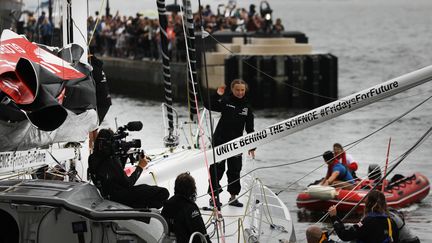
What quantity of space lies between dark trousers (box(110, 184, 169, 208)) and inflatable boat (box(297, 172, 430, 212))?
9097 millimetres

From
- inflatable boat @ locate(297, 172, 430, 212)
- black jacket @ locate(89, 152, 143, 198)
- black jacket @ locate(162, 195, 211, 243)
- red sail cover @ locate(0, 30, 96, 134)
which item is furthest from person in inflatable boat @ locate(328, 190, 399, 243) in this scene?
inflatable boat @ locate(297, 172, 430, 212)

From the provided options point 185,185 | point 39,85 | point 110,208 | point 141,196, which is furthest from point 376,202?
point 39,85

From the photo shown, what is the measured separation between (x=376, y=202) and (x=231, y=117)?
3.00 m

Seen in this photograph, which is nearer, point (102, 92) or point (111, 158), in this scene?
point (111, 158)

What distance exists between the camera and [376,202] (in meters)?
11.1

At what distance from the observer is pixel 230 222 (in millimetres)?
12859

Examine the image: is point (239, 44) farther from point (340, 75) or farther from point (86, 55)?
point (86, 55)

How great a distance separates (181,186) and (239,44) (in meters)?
31.0

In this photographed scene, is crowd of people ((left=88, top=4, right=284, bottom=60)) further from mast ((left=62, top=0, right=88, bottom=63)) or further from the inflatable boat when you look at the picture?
mast ((left=62, top=0, right=88, bottom=63))

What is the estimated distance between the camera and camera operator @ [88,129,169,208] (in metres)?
11.3

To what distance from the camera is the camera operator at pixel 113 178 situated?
1132 cm

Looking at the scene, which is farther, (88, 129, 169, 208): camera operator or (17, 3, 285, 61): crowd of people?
(17, 3, 285, 61): crowd of people

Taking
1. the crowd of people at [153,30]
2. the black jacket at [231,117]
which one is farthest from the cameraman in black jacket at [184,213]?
the crowd of people at [153,30]

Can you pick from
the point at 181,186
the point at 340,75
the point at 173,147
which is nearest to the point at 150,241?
the point at 181,186
